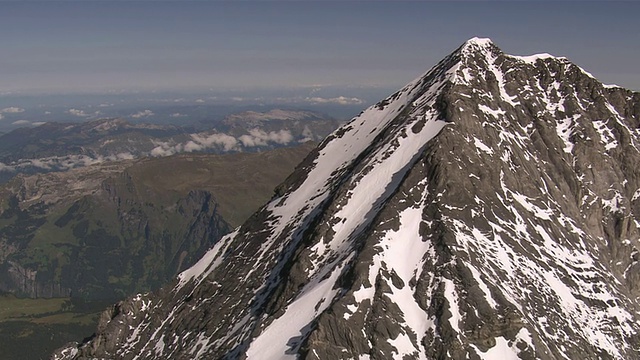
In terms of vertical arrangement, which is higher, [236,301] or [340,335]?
[340,335]

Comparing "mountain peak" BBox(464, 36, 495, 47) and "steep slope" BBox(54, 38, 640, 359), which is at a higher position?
"mountain peak" BBox(464, 36, 495, 47)

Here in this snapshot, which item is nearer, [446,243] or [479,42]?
[446,243]

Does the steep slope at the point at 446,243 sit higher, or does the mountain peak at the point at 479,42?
the mountain peak at the point at 479,42

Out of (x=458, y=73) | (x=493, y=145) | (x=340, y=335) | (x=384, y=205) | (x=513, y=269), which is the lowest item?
(x=340, y=335)

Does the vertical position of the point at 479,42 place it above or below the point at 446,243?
above

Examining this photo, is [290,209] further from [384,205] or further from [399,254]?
[399,254]

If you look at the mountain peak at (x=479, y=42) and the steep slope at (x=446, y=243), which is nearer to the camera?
the steep slope at (x=446, y=243)

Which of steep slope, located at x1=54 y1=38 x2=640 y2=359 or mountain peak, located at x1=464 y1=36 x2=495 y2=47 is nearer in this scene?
steep slope, located at x1=54 y1=38 x2=640 y2=359

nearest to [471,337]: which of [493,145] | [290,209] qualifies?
[493,145]
